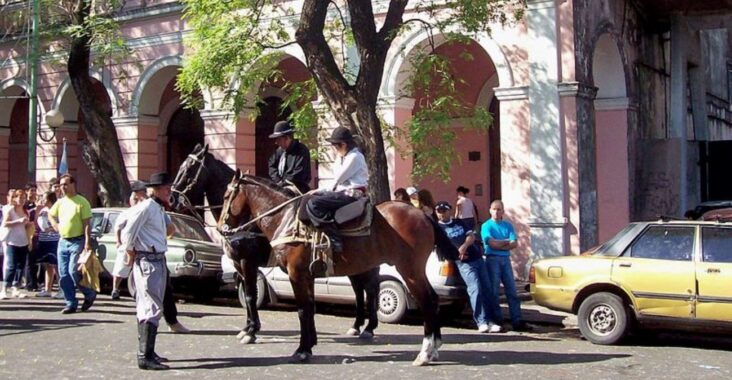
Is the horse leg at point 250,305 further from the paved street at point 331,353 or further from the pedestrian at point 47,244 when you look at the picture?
the pedestrian at point 47,244

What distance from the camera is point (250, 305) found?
10.5m

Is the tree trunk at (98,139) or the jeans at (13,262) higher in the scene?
the tree trunk at (98,139)

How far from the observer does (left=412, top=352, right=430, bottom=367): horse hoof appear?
8969 millimetres

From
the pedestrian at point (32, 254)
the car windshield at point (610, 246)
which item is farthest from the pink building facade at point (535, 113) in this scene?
the car windshield at point (610, 246)

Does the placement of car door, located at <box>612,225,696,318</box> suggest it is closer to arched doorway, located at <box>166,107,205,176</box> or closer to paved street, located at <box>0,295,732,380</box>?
paved street, located at <box>0,295,732,380</box>

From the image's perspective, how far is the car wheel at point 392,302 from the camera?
491 inches

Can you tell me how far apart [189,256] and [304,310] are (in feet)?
19.9

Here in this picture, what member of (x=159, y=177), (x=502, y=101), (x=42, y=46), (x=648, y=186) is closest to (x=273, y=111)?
(x=42, y=46)

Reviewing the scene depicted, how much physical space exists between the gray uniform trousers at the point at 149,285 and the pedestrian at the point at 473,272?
413 centimetres

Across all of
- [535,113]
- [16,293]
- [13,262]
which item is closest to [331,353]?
[13,262]

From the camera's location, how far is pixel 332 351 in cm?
988

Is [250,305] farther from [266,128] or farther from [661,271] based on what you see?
[266,128]

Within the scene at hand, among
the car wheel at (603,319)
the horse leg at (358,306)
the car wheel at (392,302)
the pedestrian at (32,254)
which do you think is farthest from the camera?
the pedestrian at (32,254)

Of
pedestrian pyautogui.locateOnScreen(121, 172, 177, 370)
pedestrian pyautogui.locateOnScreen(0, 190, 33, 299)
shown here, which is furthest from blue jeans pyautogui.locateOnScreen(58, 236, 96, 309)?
pedestrian pyautogui.locateOnScreen(121, 172, 177, 370)
